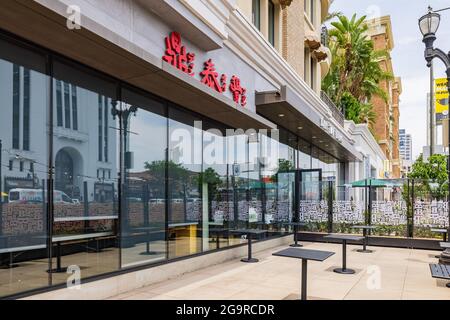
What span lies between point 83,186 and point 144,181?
1.39 meters

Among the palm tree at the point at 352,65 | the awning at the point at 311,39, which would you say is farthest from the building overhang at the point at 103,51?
the palm tree at the point at 352,65

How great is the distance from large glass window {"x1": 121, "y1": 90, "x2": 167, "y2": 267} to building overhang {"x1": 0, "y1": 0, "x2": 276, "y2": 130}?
47 centimetres

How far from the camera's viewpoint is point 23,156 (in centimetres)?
564

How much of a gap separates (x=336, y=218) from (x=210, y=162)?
7.43 metres

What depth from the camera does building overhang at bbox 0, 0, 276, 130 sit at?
4598 millimetres

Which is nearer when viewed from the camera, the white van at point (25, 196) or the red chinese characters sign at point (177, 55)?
the white van at point (25, 196)

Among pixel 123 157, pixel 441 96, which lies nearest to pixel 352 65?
pixel 441 96

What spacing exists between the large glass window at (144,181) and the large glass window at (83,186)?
27 cm

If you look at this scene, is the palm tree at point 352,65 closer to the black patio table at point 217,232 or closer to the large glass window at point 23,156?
the black patio table at point 217,232

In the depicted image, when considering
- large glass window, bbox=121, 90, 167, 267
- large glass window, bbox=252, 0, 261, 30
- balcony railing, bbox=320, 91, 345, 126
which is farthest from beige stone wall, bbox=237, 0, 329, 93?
large glass window, bbox=121, 90, 167, 267

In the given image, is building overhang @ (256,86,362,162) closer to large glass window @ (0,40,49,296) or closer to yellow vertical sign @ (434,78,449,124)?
yellow vertical sign @ (434,78,449,124)

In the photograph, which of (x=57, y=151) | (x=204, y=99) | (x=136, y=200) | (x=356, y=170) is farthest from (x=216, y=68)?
(x=356, y=170)

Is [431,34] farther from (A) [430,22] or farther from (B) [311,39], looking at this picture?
(B) [311,39]

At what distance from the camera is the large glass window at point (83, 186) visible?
6115 millimetres
